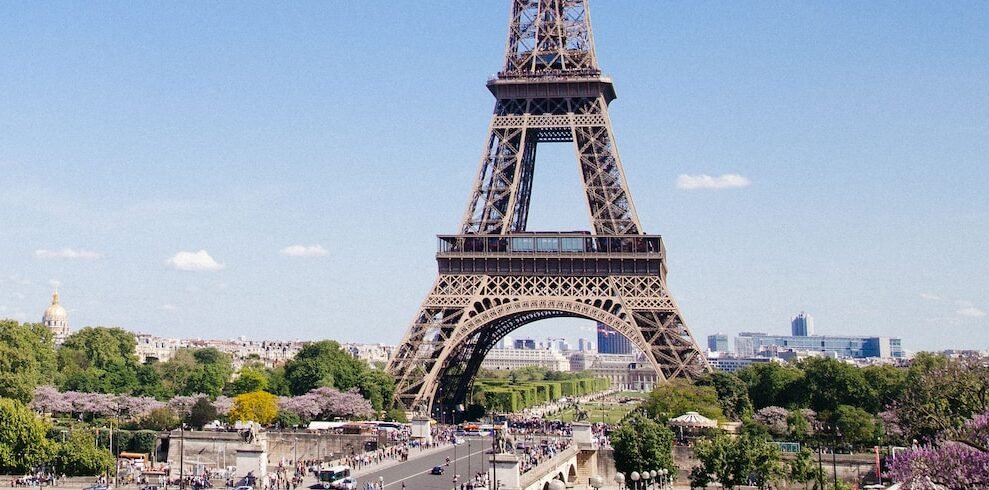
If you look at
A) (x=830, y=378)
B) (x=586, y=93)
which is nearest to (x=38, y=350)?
(x=586, y=93)

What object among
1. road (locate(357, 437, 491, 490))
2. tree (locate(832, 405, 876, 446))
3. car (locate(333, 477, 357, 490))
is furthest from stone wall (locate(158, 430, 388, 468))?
tree (locate(832, 405, 876, 446))

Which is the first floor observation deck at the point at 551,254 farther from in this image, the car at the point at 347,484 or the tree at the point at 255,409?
the car at the point at 347,484

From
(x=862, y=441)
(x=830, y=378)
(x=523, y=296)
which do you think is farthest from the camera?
(x=830, y=378)

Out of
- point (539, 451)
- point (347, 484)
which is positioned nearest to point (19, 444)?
point (347, 484)

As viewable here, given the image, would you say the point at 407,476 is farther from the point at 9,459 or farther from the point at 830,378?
the point at 830,378

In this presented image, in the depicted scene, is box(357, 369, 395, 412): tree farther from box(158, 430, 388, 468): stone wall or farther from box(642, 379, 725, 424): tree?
box(642, 379, 725, 424): tree
